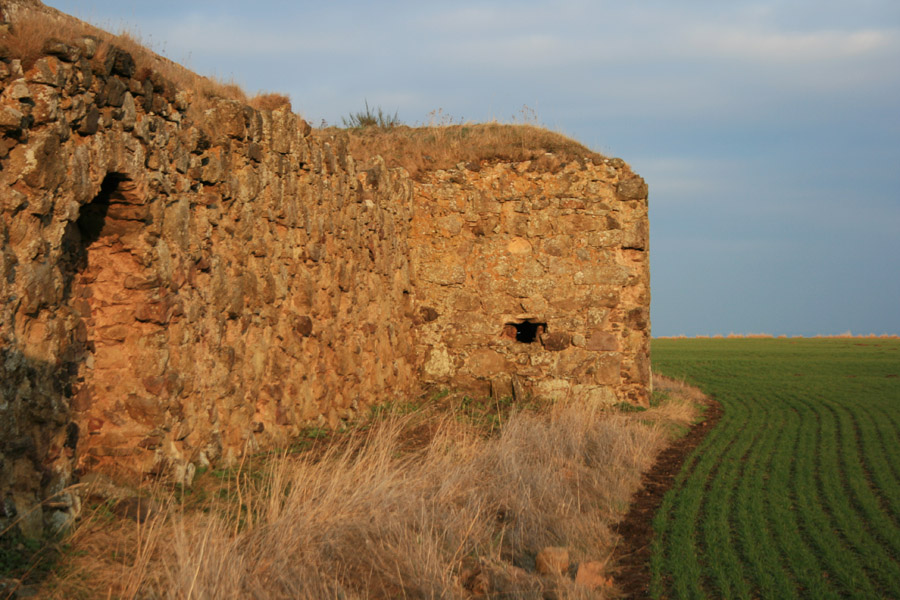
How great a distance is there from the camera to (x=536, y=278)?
12.8 metres

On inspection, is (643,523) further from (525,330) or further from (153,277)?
(525,330)

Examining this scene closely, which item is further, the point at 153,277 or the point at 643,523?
the point at 643,523

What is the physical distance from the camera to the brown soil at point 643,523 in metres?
5.63

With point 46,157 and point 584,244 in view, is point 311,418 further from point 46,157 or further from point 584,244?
point 584,244

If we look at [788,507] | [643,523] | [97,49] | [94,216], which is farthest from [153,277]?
[788,507]

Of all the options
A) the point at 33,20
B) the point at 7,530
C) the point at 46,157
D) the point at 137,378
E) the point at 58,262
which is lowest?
the point at 7,530

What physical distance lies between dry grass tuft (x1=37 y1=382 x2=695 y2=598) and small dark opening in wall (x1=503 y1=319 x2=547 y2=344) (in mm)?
4391

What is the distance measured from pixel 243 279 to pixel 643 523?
14.1 ft

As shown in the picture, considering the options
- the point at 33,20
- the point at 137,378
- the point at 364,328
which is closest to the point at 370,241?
the point at 364,328

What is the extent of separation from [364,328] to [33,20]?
6.07m

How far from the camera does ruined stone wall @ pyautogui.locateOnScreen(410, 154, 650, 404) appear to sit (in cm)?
1259

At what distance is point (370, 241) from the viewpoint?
1098cm

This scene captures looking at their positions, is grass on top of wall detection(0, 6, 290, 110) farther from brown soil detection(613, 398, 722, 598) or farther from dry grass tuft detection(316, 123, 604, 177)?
brown soil detection(613, 398, 722, 598)

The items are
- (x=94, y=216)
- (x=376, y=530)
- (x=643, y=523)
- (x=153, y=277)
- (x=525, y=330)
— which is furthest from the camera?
(x=525, y=330)
